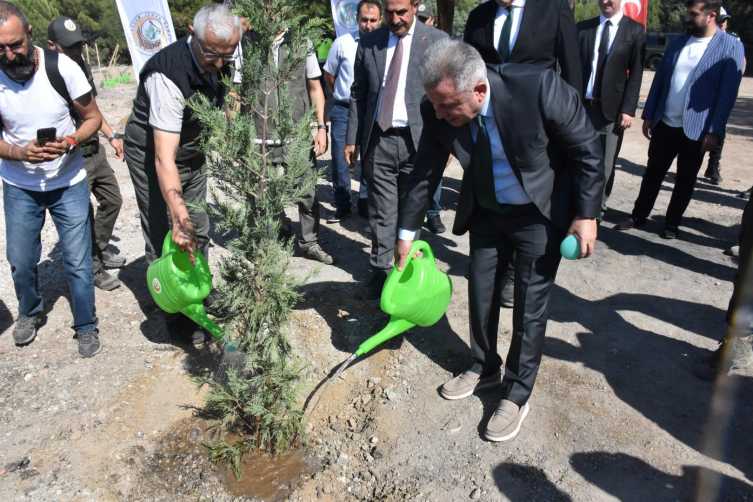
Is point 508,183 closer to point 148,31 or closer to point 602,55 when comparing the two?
point 602,55

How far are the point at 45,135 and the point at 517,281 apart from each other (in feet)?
8.67

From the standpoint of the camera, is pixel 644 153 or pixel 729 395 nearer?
pixel 729 395

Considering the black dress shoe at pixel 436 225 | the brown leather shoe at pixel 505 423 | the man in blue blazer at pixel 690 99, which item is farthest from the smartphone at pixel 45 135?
the man in blue blazer at pixel 690 99

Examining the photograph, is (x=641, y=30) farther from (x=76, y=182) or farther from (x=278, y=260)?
(x=76, y=182)

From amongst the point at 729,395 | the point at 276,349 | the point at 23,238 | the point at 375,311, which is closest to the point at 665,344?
the point at 729,395

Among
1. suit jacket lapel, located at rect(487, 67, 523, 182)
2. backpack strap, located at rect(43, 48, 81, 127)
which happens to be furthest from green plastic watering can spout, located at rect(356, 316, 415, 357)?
backpack strap, located at rect(43, 48, 81, 127)

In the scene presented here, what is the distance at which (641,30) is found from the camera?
4.68 m

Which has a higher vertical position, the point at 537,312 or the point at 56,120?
the point at 56,120

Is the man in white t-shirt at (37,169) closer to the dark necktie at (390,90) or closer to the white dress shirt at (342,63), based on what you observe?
the dark necktie at (390,90)

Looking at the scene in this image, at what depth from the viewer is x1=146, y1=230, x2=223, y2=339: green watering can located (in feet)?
9.20

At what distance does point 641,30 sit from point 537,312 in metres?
3.26

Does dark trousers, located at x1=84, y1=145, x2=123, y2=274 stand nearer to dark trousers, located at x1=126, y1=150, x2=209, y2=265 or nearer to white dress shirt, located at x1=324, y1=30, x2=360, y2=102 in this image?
dark trousers, located at x1=126, y1=150, x2=209, y2=265

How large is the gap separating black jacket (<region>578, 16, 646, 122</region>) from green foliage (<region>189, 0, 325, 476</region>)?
120 inches

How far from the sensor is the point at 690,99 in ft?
15.4
